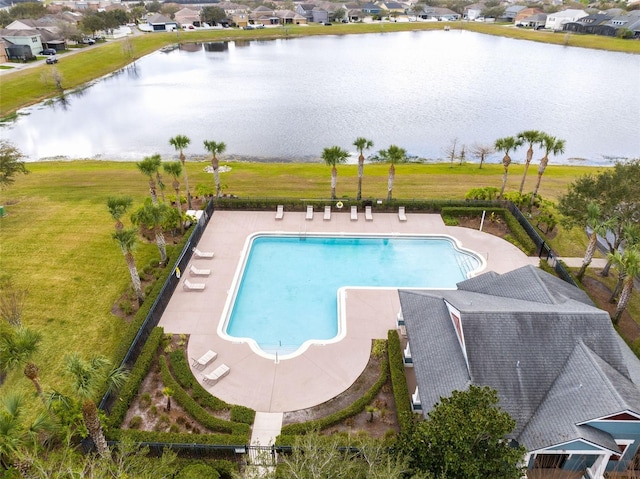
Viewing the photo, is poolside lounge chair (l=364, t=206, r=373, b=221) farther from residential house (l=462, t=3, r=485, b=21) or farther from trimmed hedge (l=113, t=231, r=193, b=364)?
residential house (l=462, t=3, r=485, b=21)

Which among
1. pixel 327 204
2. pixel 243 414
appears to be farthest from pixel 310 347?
pixel 327 204

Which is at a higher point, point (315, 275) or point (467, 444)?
point (467, 444)

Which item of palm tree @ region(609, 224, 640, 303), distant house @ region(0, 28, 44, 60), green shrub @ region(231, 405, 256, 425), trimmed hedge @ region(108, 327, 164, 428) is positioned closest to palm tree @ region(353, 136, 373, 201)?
palm tree @ region(609, 224, 640, 303)

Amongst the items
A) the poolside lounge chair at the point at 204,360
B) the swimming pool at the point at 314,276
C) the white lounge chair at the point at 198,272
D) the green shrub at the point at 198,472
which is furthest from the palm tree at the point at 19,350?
the white lounge chair at the point at 198,272

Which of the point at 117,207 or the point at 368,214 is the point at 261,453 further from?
the point at 368,214

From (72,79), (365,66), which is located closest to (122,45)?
(72,79)

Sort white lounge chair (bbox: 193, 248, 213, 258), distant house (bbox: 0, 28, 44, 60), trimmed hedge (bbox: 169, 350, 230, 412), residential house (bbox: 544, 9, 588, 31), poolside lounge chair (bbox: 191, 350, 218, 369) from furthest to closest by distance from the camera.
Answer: residential house (bbox: 544, 9, 588, 31) < distant house (bbox: 0, 28, 44, 60) < white lounge chair (bbox: 193, 248, 213, 258) < poolside lounge chair (bbox: 191, 350, 218, 369) < trimmed hedge (bbox: 169, 350, 230, 412)

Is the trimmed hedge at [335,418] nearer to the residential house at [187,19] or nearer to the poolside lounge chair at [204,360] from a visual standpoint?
the poolside lounge chair at [204,360]
